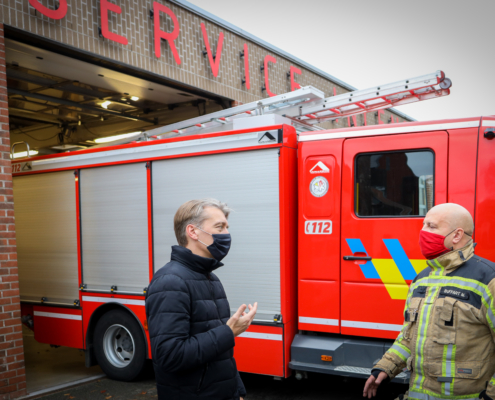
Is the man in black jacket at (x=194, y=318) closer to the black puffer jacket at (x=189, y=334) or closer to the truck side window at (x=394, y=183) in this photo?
the black puffer jacket at (x=189, y=334)

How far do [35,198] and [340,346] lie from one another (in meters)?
4.80

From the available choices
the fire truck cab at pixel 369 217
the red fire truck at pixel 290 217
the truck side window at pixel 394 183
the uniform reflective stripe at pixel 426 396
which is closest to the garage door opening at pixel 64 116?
the red fire truck at pixel 290 217

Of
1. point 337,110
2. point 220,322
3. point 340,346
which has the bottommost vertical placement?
point 340,346

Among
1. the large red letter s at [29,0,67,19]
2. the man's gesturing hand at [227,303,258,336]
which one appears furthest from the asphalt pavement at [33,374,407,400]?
the large red letter s at [29,0,67,19]

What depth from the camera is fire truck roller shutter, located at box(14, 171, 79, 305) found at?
6332mm

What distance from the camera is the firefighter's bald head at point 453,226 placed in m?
2.45

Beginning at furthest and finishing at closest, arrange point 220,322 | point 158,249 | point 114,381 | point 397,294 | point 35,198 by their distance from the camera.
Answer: point 35,198, point 114,381, point 158,249, point 397,294, point 220,322

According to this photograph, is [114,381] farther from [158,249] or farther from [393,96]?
[393,96]

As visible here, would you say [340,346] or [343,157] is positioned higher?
[343,157]

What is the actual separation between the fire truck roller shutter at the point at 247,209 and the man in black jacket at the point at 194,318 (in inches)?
89.8

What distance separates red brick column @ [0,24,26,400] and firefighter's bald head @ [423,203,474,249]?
4731 millimetres

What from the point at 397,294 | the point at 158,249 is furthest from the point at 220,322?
the point at 158,249

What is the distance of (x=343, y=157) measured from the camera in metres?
4.59

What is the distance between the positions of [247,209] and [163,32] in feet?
16.0
